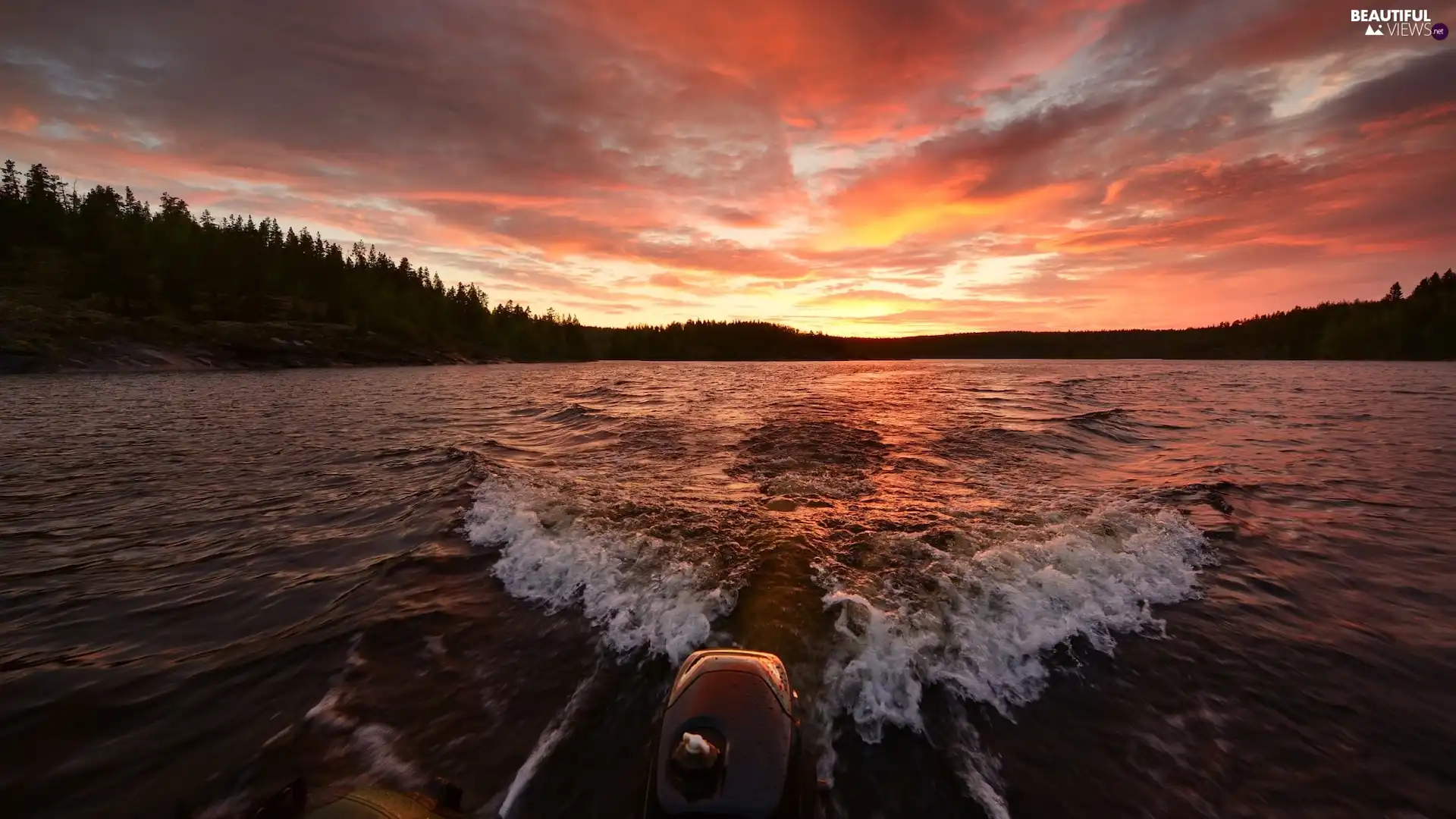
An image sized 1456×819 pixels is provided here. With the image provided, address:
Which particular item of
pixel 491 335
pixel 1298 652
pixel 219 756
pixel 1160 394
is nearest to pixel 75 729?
pixel 219 756

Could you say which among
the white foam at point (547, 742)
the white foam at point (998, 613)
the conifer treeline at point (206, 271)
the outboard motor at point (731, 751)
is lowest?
the white foam at point (547, 742)

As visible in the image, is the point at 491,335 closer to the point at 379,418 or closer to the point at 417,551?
the point at 379,418

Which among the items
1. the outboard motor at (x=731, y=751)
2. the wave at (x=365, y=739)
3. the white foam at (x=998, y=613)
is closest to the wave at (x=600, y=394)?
the white foam at (x=998, y=613)

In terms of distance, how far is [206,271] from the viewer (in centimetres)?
9281

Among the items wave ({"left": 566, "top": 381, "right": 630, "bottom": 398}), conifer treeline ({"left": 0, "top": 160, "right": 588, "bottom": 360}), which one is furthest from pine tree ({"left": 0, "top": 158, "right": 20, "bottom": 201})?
wave ({"left": 566, "top": 381, "right": 630, "bottom": 398})

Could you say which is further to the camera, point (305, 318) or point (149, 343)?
point (305, 318)

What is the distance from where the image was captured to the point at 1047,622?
244 inches

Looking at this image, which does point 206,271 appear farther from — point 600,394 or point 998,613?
point 998,613

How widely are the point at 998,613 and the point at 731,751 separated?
4564 millimetres

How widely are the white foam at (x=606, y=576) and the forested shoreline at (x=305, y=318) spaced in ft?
216

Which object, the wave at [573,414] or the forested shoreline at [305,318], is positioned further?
the forested shoreline at [305,318]

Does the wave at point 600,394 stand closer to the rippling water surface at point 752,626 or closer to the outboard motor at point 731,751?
the rippling water surface at point 752,626

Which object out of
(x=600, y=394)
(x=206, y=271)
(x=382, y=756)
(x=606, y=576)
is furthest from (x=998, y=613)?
(x=206, y=271)

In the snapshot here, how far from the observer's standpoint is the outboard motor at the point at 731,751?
2.77 m
